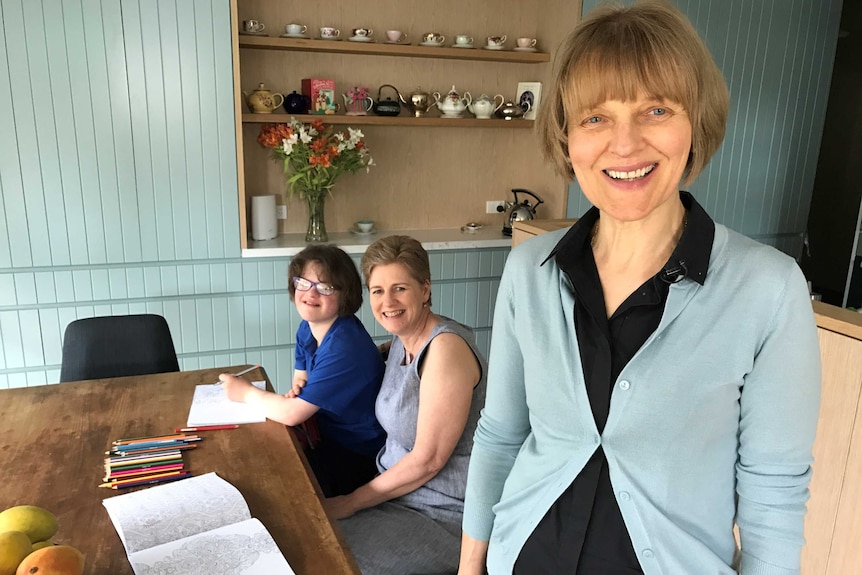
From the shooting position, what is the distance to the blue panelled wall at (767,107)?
3516 millimetres

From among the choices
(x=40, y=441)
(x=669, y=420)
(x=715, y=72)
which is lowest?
(x=40, y=441)

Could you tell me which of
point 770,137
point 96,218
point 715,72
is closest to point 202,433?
point 715,72

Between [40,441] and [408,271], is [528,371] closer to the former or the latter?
[408,271]

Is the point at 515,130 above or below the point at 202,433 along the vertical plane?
above

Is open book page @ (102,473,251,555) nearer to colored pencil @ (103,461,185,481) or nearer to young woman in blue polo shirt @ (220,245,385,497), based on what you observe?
colored pencil @ (103,461,185,481)

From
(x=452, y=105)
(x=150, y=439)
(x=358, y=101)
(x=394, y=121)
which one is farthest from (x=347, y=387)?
(x=452, y=105)

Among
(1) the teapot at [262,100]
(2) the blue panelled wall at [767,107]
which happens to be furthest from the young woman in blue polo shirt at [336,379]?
(2) the blue panelled wall at [767,107]

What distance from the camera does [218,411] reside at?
1.68m

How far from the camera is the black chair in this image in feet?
7.00

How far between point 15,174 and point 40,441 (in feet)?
5.25

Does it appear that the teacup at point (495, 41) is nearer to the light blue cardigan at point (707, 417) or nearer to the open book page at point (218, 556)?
the light blue cardigan at point (707, 417)

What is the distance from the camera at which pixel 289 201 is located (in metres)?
3.43

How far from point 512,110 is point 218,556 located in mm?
2988

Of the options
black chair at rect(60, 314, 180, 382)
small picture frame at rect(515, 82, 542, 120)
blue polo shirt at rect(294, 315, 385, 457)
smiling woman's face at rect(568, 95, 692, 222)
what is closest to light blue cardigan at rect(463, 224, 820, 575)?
smiling woman's face at rect(568, 95, 692, 222)
